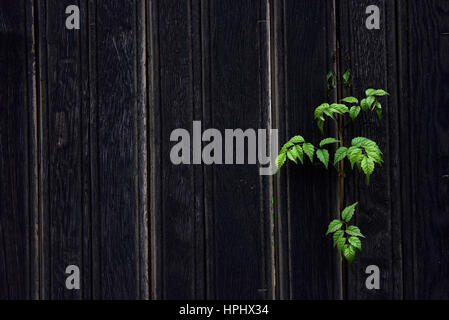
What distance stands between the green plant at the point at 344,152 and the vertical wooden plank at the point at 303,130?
2.1 inches

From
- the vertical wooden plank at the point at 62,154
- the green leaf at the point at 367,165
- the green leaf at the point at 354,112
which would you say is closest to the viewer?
the green leaf at the point at 367,165

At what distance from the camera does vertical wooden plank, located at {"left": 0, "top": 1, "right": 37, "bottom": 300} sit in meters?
1.59

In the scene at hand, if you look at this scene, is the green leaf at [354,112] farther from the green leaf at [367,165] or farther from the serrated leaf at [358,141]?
the green leaf at [367,165]

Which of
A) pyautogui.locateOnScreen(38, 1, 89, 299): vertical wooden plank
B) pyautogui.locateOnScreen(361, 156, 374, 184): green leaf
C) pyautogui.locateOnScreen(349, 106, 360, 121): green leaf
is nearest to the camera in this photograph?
pyautogui.locateOnScreen(361, 156, 374, 184): green leaf

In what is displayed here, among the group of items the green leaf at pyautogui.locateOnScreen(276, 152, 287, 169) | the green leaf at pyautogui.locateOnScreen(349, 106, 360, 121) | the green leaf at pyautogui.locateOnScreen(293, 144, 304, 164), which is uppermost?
the green leaf at pyautogui.locateOnScreen(349, 106, 360, 121)

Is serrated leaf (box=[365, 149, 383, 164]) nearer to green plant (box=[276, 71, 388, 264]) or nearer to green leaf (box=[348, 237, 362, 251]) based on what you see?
green plant (box=[276, 71, 388, 264])

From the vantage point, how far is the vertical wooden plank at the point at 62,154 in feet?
5.20

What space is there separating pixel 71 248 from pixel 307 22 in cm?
140

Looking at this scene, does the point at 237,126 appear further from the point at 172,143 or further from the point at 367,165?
the point at 367,165

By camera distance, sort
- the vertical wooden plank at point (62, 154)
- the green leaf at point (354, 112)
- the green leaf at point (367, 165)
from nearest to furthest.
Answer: the green leaf at point (367, 165)
the green leaf at point (354, 112)
the vertical wooden plank at point (62, 154)

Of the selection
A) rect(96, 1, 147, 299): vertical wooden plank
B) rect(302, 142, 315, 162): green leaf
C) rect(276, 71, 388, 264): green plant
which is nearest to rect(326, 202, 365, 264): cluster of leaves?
rect(276, 71, 388, 264): green plant

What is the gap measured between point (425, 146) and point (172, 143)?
42.1 inches

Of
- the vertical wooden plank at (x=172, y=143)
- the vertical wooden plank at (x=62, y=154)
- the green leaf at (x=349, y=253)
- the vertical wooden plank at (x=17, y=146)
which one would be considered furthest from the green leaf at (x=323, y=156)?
the vertical wooden plank at (x=17, y=146)

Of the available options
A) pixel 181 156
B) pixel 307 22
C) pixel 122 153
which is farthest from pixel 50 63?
pixel 307 22
